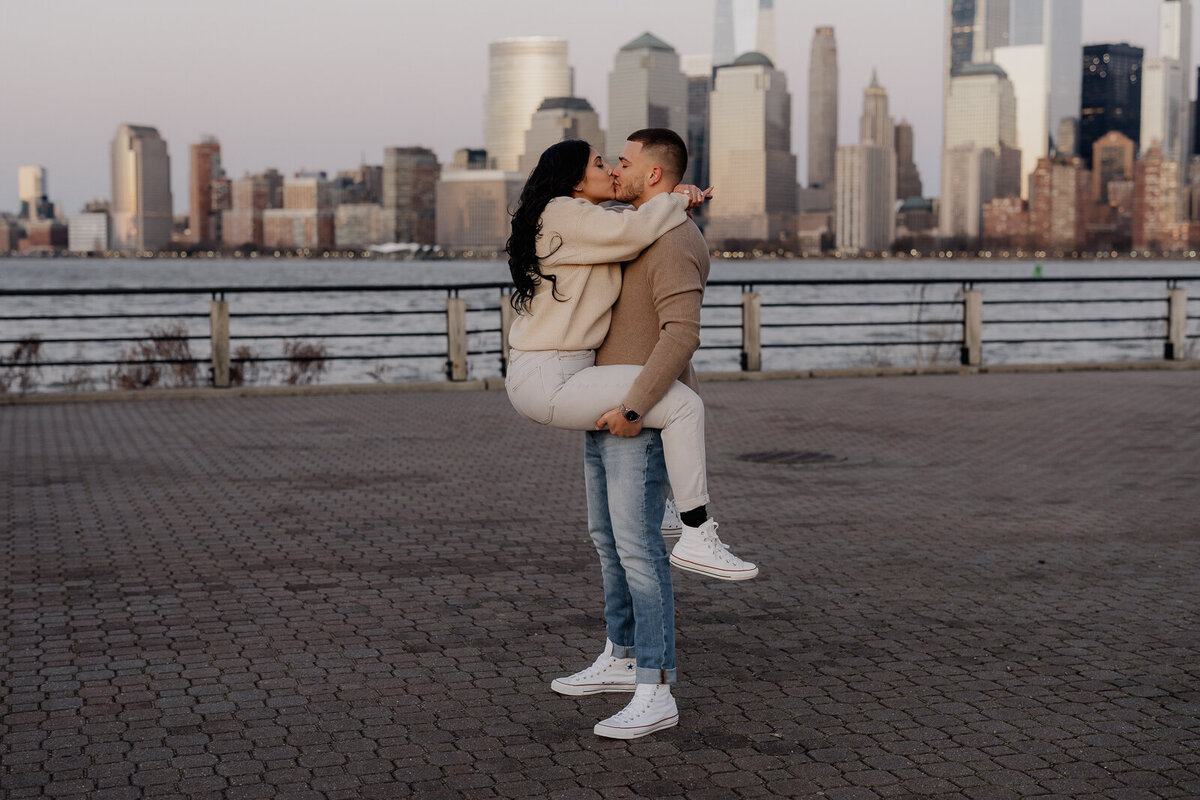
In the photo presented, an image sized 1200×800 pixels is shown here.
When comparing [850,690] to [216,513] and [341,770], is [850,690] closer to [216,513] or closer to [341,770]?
[341,770]

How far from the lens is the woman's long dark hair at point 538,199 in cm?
448

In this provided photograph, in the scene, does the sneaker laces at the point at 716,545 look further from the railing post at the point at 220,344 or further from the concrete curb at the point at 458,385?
the railing post at the point at 220,344

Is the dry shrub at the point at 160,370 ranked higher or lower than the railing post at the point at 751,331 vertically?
lower

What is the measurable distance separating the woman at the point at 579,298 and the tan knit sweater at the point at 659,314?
0.05 meters

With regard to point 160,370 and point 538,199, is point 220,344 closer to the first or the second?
point 160,370

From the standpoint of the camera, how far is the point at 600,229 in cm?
436

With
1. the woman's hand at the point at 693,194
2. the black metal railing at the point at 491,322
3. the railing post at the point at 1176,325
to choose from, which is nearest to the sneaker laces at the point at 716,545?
the woman's hand at the point at 693,194

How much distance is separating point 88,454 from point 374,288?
3.87m

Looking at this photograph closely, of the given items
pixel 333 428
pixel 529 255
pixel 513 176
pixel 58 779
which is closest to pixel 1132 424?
pixel 333 428

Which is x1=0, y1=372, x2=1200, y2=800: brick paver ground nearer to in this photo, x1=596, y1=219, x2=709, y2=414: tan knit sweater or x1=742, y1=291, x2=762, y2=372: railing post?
x1=596, y1=219, x2=709, y2=414: tan knit sweater

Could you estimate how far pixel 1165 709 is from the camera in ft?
15.7

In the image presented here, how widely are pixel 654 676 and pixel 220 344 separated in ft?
42.2

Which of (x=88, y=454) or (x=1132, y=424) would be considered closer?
(x=88, y=454)

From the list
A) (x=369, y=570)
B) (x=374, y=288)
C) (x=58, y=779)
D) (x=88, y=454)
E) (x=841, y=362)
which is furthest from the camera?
(x=841, y=362)
